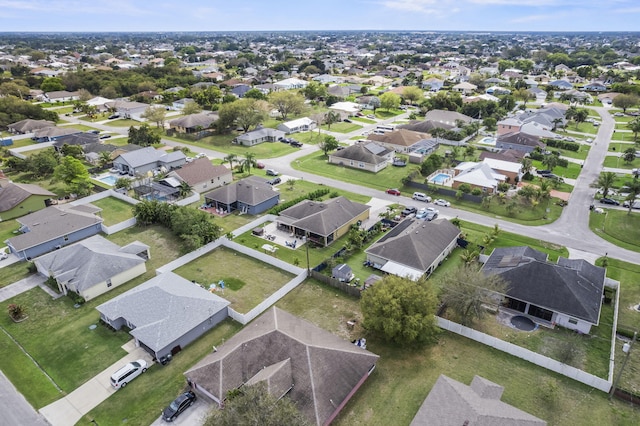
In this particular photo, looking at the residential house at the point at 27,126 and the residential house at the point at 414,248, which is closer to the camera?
the residential house at the point at 414,248

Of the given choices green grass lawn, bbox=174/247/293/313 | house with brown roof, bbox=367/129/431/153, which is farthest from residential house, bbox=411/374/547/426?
house with brown roof, bbox=367/129/431/153

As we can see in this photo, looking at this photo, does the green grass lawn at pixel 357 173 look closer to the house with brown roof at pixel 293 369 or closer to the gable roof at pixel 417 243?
the gable roof at pixel 417 243

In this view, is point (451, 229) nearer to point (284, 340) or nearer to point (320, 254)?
point (320, 254)

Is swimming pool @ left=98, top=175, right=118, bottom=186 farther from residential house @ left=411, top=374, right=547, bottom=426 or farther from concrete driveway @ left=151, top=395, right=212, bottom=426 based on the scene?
residential house @ left=411, top=374, right=547, bottom=426

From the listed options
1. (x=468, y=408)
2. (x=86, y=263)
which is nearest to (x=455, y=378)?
(x=468, y=408)

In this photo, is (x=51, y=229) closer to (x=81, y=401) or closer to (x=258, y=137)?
(x=81, y=401)

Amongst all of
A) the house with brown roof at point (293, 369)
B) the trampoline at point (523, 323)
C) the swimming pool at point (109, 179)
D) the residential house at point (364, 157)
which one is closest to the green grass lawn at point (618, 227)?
the trampoline at point (523, 323)
